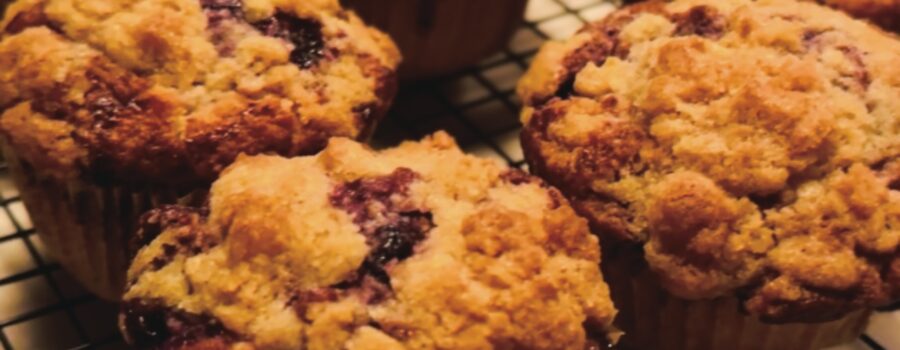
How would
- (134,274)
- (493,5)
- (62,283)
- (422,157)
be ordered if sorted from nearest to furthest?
1. (134,274)
2. (422,157)
3. (62,283)
4. (493,5)

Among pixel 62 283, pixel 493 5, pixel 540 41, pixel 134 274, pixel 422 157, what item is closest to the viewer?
pixel 134 274

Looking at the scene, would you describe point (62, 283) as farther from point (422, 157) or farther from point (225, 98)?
point (422, 157)

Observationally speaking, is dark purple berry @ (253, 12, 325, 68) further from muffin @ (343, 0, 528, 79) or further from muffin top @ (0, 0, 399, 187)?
muffin @ (343, 0, 528, 79)

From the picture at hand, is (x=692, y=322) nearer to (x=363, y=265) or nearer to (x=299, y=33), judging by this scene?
(x=363, y=265)

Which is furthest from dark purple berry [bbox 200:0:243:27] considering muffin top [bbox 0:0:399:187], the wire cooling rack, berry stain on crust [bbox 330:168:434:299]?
the wire cooling rack

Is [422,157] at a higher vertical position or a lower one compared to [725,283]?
higher

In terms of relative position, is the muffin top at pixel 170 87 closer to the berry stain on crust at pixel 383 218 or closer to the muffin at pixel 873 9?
the berry stain on crust at pixel 383 218

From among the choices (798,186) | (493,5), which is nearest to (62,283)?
(493,5)
